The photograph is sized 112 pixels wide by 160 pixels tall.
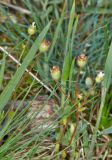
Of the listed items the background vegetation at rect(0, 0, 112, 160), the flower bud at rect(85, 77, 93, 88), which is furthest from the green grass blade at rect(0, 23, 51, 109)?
the flower bud at rect(85, 77, 93, 88)

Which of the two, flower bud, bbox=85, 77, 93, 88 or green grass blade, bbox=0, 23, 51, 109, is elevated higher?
flower bud, bbox=85, 77, 93, 88

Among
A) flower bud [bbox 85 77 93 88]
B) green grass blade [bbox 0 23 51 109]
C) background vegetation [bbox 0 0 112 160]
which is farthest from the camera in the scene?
flower bud [bbox 85 77 93 88]

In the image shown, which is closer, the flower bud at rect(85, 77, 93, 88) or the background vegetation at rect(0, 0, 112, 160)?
the background vegetation at rect(0, 0, 112, 160)

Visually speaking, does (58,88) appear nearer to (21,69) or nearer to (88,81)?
(88,81)

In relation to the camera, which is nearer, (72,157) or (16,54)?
(72,157)

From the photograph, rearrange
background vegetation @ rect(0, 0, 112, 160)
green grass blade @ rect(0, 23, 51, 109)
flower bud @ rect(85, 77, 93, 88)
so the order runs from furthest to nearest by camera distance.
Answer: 1. flower bud @ rect(85, 77, 93, 88)
2. background vegetation @ rect(0, 0, 112, 160)
3. green grass blade @ rect(0, 23, 51, 109)

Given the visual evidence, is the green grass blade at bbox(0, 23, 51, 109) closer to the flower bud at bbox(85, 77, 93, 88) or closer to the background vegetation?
the background vegetation

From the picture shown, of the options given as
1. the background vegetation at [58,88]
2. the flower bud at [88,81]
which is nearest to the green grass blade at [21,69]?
the background vegetation at [58,88]

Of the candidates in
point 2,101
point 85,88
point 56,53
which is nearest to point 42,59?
point 56,53

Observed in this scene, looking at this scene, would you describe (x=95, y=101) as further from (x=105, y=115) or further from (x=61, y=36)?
(x=61, y=36)

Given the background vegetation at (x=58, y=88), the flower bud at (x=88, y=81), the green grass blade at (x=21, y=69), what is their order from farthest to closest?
the flower bud at (x=88, y=81), the background vegetation at (x=58, y=88), the green grass blade at (x=21, y=69)

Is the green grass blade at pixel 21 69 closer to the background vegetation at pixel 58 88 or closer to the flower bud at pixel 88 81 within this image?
the background vegetation at pixel 58 88
